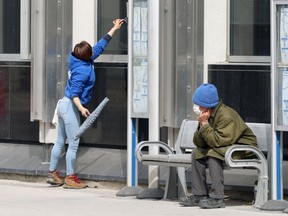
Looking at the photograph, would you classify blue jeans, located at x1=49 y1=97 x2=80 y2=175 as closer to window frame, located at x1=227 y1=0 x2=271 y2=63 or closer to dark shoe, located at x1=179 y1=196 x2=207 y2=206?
window frame, located at x1=227 y1=0 x2=271 y2=63

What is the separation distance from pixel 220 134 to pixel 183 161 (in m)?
0.55

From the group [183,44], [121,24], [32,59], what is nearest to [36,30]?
[32,59]

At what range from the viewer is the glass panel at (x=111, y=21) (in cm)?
1316

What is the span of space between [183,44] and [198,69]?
0.31 metres

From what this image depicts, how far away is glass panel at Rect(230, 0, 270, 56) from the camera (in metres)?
11.9

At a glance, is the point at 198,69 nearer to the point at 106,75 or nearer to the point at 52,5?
the point at 106,75

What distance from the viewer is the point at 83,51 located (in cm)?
1246

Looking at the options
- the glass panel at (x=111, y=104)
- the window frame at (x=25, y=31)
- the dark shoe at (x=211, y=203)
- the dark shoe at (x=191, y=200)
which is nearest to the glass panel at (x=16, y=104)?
the window frame at (x=25, y=31)

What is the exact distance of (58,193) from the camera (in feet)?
40.8

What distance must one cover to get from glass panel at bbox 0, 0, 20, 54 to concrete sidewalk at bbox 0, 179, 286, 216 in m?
2.12

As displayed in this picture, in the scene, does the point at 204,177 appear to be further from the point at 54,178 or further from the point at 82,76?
the point at 54,178

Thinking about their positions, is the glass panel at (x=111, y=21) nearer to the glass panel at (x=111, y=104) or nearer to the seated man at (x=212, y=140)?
the glass panel at (x=111, y=104)

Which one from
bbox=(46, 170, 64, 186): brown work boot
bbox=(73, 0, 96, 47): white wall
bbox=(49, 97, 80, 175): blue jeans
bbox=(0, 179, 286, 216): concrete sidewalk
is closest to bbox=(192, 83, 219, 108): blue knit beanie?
bbox=(0, 179, 286, 216): concrete sidewalk

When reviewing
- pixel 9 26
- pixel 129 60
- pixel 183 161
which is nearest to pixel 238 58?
pixel 129 60
